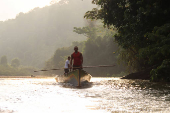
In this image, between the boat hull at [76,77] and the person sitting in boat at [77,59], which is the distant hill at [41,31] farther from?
the boat hull at [76,77]

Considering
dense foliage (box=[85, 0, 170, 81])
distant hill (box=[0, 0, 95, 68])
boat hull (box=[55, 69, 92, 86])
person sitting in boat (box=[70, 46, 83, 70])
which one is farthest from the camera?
distant hill (box=[0, 0, 95, 68])

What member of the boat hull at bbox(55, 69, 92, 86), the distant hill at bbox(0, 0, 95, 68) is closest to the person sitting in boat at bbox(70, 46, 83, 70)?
the boat hull at bbox(55, 69, 92, 86)

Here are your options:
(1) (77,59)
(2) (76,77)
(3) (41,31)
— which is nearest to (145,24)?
(1) (77,59)

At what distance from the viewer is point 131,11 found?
55.2 feet

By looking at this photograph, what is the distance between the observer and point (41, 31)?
380 feet

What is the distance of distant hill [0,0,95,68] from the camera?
4048 inches

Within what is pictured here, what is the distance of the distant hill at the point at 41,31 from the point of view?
337 feet

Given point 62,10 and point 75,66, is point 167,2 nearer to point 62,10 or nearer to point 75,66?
point 75,66

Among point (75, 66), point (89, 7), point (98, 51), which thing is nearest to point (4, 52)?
point (89, 7)

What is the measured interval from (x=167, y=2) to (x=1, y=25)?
129 metres

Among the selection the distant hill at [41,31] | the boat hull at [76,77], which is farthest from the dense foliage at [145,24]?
the distant hill at [41,31]

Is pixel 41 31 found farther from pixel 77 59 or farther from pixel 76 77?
pixel 76 77

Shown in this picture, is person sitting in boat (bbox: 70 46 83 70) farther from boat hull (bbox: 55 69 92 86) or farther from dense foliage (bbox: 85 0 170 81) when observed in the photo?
dense foliage (bbox: 85 0 170 81)

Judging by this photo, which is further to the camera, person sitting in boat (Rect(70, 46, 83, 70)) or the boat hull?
person sitting in boat (Rect(70, 46, 83, 70))
